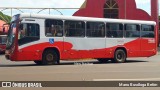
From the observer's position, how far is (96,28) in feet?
76.3

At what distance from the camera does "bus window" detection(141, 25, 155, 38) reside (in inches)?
1008

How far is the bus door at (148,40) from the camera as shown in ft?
83.9

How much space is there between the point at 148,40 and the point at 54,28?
756 cm

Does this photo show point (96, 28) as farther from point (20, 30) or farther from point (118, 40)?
point (20, 30)

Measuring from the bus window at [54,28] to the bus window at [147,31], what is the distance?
6.50m

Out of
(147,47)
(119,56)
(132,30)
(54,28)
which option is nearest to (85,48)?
(54,28)

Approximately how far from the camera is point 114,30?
2409 cm

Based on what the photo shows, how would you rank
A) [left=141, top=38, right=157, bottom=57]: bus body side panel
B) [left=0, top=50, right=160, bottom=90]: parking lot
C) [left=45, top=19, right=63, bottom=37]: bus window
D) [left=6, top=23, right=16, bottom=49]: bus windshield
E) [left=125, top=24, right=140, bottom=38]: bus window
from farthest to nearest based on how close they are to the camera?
[left=141, top=38, right=157, bottom=57]: bus body side panel, [left=125, top=24, right=140, bottom=38]: bus window, [left=45, top=19, right=63, bottom=37]: bus window, [left=6, top=23, right=16, bottom=49]: bus windshield, [left=0, top=50, right=160, bottom=90]: parking lot

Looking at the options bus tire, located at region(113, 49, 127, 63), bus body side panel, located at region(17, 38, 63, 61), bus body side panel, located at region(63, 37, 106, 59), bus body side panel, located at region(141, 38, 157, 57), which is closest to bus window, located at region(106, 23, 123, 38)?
bus body side panel, located at region(63, 37, 106, 59)

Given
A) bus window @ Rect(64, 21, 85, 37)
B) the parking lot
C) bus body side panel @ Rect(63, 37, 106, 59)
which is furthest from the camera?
bus body side panel @ Rect(63, 37, 106, 59)

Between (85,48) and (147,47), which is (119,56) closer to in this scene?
(147,47)

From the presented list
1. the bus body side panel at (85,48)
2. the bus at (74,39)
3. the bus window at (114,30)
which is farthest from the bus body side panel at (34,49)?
the bus window at (114,30)

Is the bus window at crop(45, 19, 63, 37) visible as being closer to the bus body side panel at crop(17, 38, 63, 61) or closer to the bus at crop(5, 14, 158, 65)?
the bus at crop(5, 14, 158, 65)

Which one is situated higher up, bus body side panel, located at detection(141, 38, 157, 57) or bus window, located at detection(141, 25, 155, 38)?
bus window, located at detection(141, 25, 155, 38)
